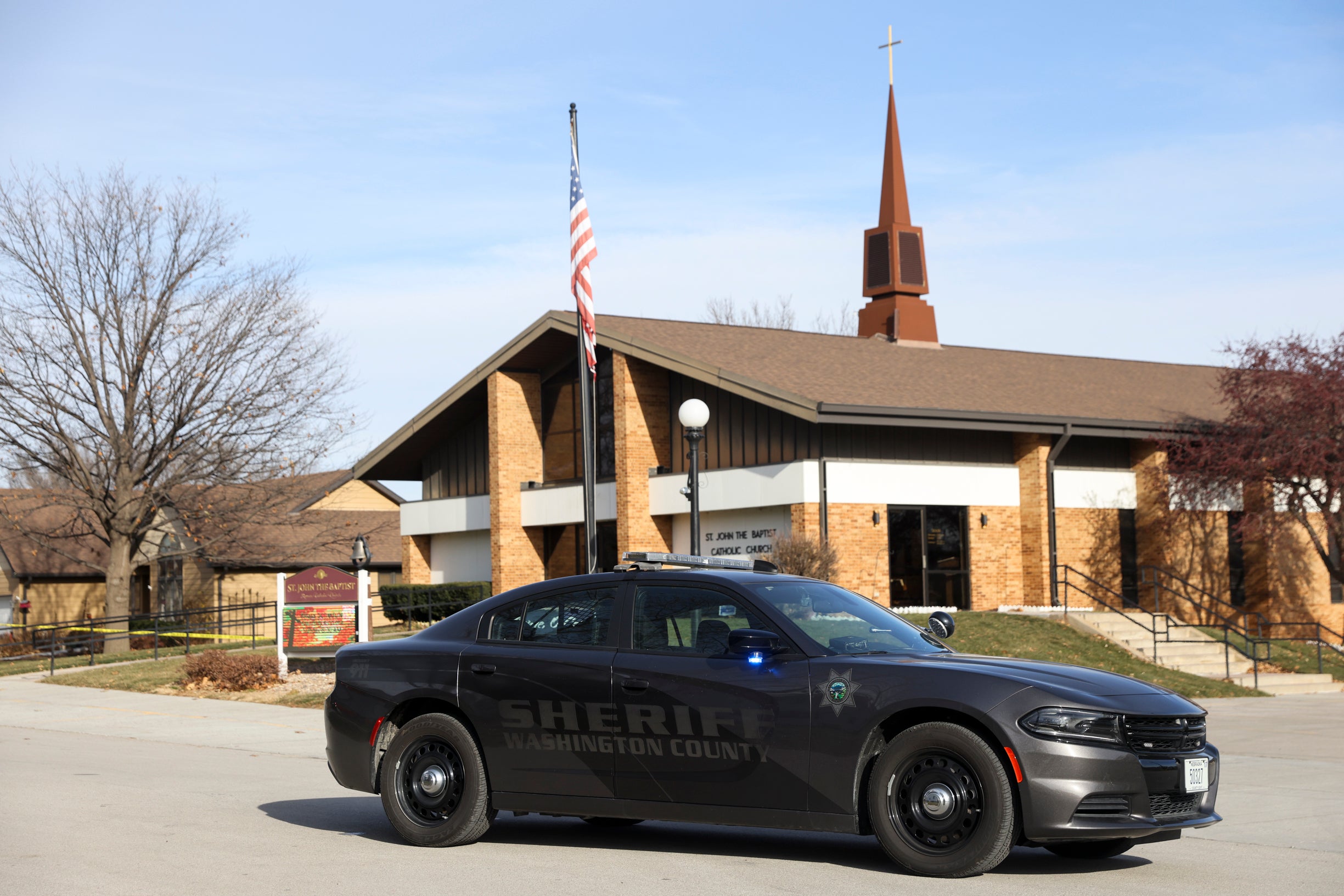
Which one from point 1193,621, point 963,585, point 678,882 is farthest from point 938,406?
point 678,882

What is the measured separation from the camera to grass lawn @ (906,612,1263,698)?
21.8 metres

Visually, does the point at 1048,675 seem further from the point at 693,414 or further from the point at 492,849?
the point at 693,414

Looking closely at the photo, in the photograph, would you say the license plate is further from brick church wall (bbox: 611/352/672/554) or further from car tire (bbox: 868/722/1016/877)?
brick church wall (bbox: 611/352/672/554)

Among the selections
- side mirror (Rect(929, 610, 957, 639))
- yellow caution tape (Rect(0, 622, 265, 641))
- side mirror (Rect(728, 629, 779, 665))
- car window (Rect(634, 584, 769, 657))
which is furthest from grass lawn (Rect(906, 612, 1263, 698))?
yellow caution tape (Rect(0, 622, 265, 641))

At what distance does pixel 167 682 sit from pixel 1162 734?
19.6 m

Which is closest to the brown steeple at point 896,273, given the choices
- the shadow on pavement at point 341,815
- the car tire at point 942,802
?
the shadow on pavement at point 341,815

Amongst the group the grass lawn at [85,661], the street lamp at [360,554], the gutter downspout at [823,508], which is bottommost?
the grass lawn at [85,661]

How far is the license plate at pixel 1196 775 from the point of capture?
718 centimetres

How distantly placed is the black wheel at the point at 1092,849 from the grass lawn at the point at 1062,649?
13391mm

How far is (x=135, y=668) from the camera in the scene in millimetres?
25984

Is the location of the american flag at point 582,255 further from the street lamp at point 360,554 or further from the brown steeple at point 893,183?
the brown steeple at point 893,183

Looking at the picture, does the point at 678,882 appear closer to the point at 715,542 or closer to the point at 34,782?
the point at 34,782

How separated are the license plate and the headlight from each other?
1.45 ft

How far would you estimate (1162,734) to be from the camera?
283 inches
